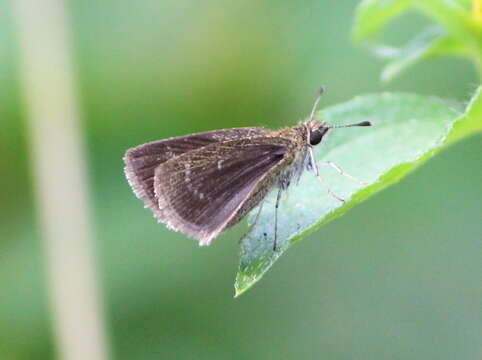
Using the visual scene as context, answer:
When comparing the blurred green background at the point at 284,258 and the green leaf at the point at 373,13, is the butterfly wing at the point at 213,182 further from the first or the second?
the blurred green background at the point at 284,258

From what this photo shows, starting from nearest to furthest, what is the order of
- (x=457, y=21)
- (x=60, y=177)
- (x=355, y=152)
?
(x=457, y=21) → (x=355, y=152) → (x=60, y=177)

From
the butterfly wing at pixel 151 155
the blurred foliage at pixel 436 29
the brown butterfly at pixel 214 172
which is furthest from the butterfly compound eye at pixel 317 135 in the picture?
the blurred foliage at pixel 436 29

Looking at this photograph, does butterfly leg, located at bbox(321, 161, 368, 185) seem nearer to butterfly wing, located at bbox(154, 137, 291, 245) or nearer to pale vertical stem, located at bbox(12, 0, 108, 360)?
butterfly wing, located at bbox(154, 137, 291, 245)

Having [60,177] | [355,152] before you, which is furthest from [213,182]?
[60,177]

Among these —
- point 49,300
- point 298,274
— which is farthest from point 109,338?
point 298,274

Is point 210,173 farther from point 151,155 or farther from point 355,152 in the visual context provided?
point 355,152

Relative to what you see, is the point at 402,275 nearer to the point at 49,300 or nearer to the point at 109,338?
the point at 109,338
